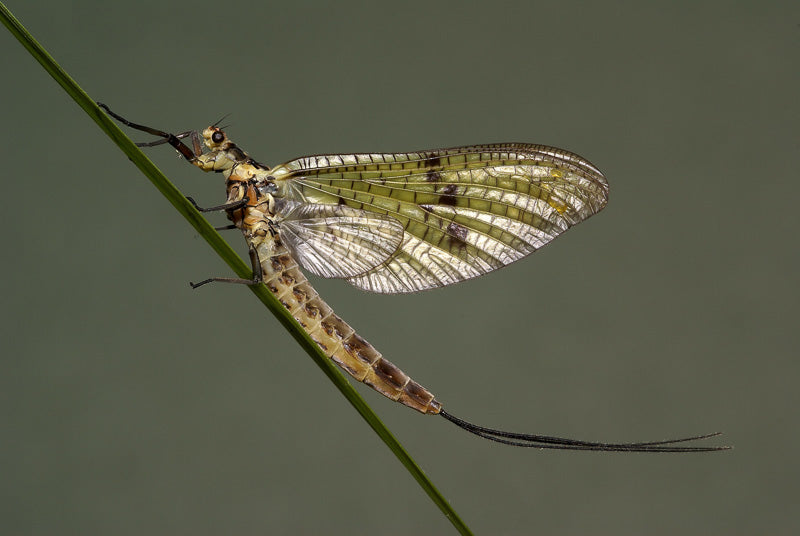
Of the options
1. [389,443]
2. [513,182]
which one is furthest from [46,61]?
[513,182]

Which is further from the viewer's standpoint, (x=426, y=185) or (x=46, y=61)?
(x=426, y=185)

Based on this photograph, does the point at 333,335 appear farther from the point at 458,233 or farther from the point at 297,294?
the point at 458,233

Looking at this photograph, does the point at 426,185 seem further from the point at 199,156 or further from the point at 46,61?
the point at 46,61

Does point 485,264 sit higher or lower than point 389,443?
higher

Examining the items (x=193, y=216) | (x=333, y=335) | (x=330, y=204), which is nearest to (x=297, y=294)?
(x=333, y=335)

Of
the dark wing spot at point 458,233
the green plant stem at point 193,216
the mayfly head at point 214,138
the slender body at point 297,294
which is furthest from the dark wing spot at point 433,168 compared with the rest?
the green plant stem at point 193,216

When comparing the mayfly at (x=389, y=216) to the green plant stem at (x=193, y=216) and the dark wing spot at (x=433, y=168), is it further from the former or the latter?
the green plant stem at (x=193, y=216)
